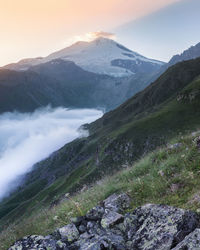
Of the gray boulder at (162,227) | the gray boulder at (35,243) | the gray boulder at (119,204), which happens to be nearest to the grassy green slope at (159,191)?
the gray boulder at (119,204)

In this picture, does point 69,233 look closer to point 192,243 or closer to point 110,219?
point 110,219

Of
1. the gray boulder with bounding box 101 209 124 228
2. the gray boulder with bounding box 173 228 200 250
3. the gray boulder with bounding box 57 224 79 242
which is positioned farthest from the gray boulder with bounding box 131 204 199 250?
the gray boulder with bounding box 57 224 79 242

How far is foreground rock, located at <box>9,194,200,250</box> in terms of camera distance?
532 centimetres

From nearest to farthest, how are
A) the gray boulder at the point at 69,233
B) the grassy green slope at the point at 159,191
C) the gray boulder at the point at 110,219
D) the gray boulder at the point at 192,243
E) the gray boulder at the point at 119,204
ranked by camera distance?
the gray boulder at the point at 192,243
the gray boulder at the point at 69,233
the gray boulder at the point at 110,219
the grassy green slope at the point at 159,191
the gray boulder at the point at 119,204

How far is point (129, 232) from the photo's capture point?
21.2 ft

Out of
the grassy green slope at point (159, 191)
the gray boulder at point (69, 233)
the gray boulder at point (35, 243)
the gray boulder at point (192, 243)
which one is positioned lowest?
the grassy green slope at point (159, 191)

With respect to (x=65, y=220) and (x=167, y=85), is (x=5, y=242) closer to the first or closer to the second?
(x=65, y=220)

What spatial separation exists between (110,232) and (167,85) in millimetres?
194011

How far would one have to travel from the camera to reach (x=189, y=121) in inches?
3681

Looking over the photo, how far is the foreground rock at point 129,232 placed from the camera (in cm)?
532

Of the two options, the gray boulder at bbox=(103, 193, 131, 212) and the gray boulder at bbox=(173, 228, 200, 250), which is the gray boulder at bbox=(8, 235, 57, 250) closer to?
the gray boulder at bbox=(103, 193, 131, 212)

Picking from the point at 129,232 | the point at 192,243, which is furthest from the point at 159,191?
the point at 192,243

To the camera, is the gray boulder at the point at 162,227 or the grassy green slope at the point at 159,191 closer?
the gray boulder at the point at 162,227

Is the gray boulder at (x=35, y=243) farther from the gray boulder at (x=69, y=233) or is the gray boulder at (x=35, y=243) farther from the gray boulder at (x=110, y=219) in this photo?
the gray boulder at (x=110, y=219)
